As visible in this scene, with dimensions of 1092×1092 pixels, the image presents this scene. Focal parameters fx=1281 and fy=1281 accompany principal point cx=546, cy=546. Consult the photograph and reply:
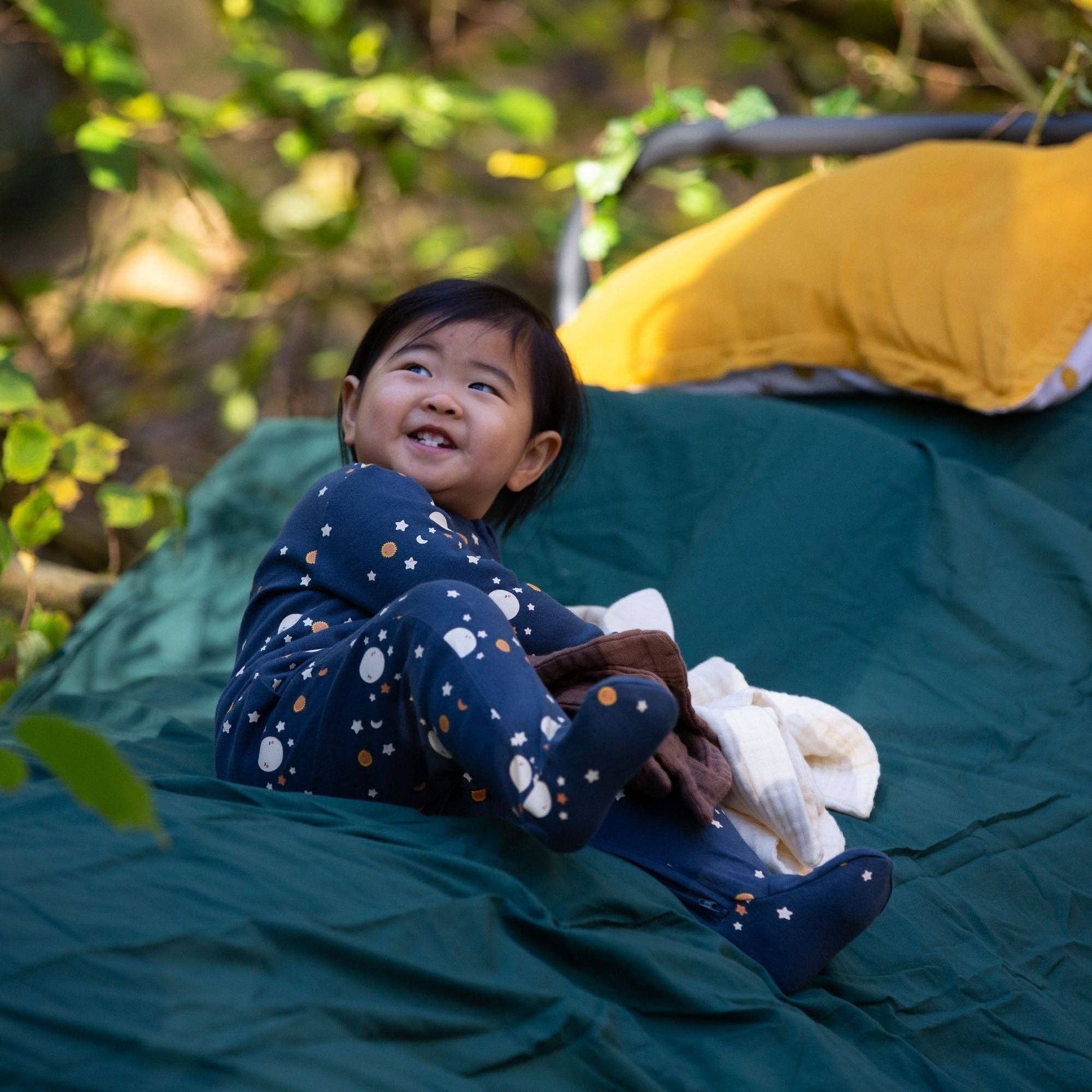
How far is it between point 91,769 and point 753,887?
0.67m

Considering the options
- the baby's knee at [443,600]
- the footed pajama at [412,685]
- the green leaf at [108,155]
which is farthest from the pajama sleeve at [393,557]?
the green leaf at [108,155]

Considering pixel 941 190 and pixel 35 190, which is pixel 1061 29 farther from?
pixel 35 190

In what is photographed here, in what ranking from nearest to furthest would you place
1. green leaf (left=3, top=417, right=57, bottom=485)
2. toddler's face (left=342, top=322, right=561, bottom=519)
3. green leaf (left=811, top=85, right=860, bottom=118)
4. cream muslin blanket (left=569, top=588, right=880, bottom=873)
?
1. cream muslin blanket (left=569, top=588, right=880, bottom=873)
2. toddler's face (left=342, top=322, right=561, bottom=519)
3. green leaf (left=3, top=417, right=57, bottom=485)
4. green leaf (left=811, top=85, right=860, bottom=118)

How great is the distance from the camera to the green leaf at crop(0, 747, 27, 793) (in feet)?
1.64

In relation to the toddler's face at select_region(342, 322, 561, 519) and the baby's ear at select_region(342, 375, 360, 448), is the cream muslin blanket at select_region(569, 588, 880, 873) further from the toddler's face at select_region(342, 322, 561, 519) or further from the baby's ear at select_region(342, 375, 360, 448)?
the baby's ear at select_region(342, 375, 360, 448)

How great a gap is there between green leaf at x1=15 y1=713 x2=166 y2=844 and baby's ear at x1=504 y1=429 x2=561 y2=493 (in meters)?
0.95

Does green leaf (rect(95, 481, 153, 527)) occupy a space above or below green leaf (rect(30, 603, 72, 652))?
above

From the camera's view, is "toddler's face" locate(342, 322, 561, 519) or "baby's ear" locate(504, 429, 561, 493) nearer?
"toddler's face" locate(342, 322, 561, 519)

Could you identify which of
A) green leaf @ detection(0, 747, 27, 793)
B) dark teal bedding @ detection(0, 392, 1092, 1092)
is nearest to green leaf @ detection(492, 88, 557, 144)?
dark teal bedding @ detection(0, 392, 1092, 1092)

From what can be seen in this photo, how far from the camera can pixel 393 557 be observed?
1110 mm

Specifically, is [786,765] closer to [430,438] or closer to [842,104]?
[430,438]

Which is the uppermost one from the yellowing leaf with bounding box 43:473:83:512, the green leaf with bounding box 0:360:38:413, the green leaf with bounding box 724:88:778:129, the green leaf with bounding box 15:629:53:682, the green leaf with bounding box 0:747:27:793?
the green leaf with bounding box 724:88:778:129

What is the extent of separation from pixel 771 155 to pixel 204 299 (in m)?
2.41

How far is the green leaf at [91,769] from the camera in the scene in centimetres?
46
